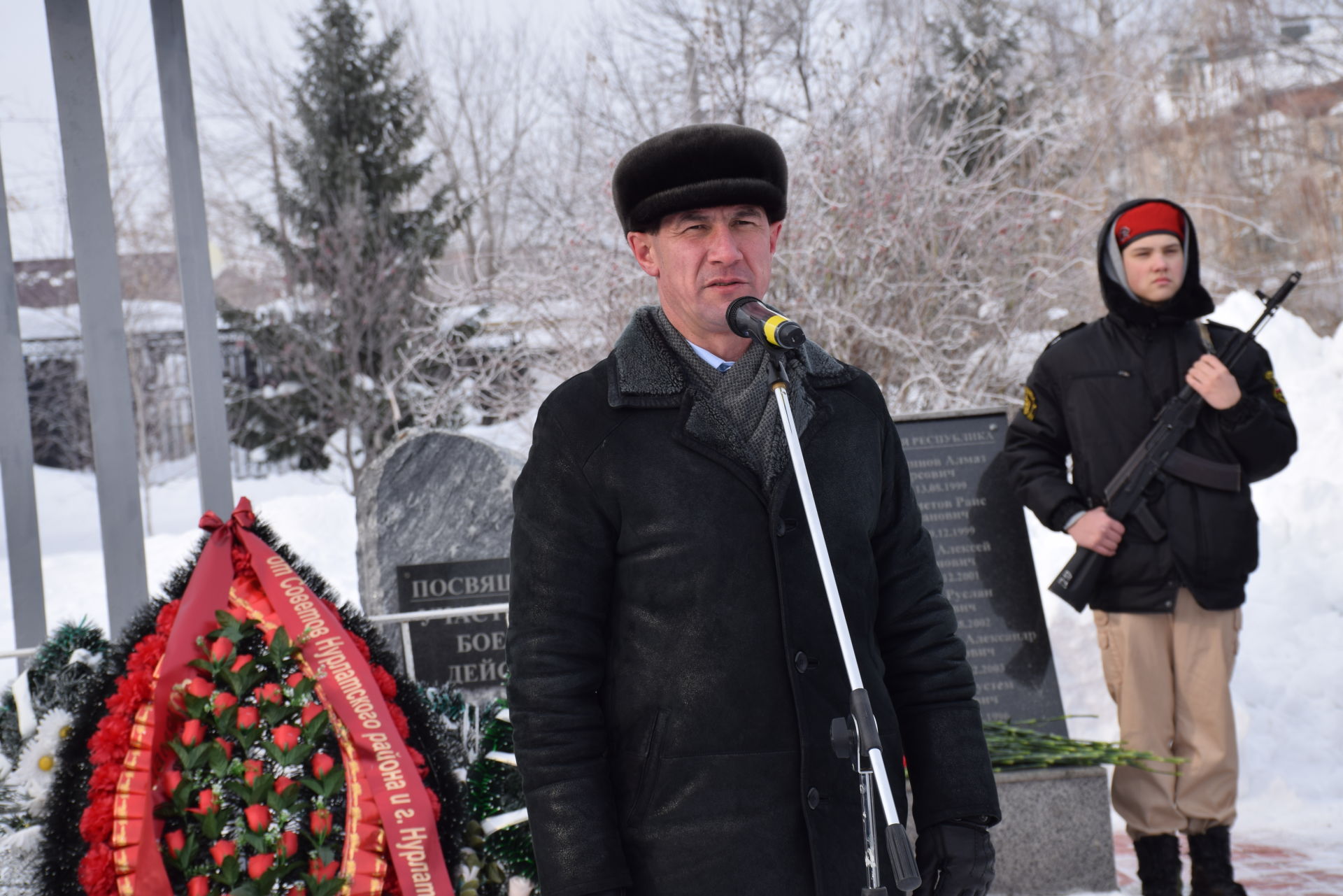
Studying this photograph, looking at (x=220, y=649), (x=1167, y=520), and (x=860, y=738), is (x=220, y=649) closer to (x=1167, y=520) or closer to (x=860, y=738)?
(x=860, y=738)

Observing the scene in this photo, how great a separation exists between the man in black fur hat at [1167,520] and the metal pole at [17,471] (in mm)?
3880

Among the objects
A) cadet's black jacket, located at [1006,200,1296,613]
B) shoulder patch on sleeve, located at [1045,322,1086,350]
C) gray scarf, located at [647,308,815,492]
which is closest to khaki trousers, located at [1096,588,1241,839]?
cadet's black jacket, located at [1006,200,1296,613]

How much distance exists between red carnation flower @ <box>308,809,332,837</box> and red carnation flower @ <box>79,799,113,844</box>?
1.54ft

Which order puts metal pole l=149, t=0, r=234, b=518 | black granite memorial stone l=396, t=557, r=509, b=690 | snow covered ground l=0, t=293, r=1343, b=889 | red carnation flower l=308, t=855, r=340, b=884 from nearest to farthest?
red carnation flower l=308, t=855, r=340, b=884
metal pole l=149, t=0, r=234, b=518
black granite memorial stone l=396, t=557, r=509, b=690
snow covered ground l=0, t=293, r=1343, b=889

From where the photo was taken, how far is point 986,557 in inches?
196

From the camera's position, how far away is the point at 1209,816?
4094 mm

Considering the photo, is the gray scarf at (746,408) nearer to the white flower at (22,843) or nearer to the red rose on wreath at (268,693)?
the red rose on wreath at (268,693)

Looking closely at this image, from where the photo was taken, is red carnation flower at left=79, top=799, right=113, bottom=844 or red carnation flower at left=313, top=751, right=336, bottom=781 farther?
red carnation flower at left=313, top=751, right=336, bottom=781

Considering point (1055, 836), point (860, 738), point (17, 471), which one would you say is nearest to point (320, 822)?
point (860, 738)

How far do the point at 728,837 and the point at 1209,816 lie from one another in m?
2.86

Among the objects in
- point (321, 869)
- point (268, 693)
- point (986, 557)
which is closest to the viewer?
point (321, 869)

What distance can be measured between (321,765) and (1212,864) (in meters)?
3.00

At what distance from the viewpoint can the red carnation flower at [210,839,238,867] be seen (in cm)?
285

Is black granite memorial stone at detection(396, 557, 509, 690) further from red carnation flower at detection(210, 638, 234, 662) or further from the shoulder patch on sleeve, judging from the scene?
the shoulder patch on sleeve
